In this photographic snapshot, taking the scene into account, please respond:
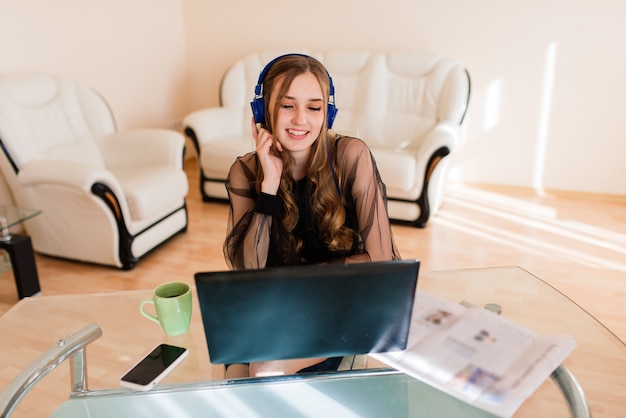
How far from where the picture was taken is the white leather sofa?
3340 mm

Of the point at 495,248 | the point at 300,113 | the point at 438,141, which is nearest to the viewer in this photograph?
the point at 300,113

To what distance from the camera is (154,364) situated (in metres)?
1.21

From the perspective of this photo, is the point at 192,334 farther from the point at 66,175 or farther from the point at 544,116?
the point at 544,116

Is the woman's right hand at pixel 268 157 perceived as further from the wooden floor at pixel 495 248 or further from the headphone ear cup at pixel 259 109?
the wooden floor at pixel 495 248

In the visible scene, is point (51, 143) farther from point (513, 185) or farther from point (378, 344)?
point (513, 185)

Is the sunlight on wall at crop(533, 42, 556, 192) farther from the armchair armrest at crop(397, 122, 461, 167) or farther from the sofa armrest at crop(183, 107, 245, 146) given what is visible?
the sofa armrest at crop(183, 107, 245, 146)

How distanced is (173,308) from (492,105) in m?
3.32

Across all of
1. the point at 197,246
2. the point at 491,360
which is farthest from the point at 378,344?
the point at 197,246

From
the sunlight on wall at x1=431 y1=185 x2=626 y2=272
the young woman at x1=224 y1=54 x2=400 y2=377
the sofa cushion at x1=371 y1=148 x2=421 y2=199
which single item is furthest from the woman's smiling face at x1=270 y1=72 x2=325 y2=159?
the sunlight on wall at x1=431 y1=185 x2=626 y2=272

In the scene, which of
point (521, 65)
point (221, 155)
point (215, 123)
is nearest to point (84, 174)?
point (221, 155)

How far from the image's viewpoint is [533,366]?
98cm

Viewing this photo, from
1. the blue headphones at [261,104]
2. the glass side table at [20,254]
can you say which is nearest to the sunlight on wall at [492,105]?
the blue headphones at [261,104]

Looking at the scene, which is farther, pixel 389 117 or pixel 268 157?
pixel 389 117

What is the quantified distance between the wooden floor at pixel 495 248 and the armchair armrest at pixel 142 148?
1.64 ft
